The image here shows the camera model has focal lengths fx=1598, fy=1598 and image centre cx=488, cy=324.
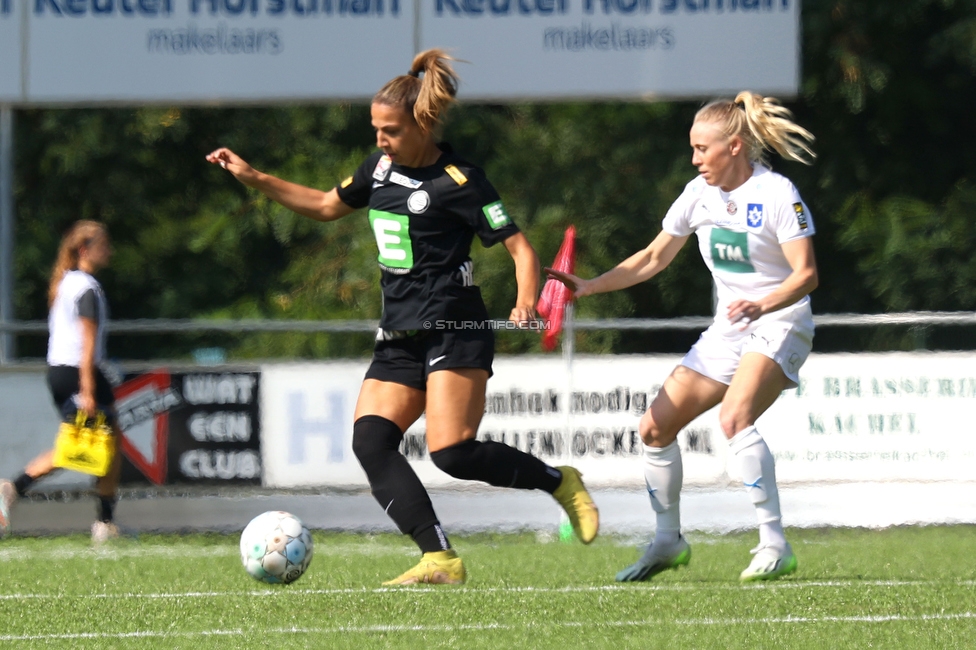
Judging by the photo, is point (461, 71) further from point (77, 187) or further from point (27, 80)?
point (77, 187)

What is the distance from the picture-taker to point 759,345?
20.3 feet

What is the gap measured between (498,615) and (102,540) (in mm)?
4386

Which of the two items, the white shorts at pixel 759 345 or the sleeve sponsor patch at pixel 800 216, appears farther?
the white shorts at pixel 759 345

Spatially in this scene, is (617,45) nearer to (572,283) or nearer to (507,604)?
(572,283)

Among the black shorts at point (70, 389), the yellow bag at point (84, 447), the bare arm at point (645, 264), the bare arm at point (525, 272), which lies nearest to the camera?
the bare arm at point (525, 272)

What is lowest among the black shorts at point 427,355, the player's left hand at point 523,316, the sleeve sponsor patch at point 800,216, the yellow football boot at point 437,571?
the yellow football boot at point 437,571

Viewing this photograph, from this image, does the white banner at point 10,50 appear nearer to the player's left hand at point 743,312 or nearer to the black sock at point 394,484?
the black sock at point 394,484

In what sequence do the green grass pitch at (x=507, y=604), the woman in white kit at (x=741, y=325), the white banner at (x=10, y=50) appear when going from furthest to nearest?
the white banner at (x=10, y=50) → the woman in white kit at (x=741, y=325) → the green grass pitch at (x=507, y=604)

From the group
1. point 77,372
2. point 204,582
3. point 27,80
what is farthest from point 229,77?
point 204,582

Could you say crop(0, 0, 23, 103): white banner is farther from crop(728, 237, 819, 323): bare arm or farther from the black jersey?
crop(728, 237, 819, 323): bare arm

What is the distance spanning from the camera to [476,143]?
708 inches

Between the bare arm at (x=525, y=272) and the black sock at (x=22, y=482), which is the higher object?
the bare arm at (x=525, y=272)

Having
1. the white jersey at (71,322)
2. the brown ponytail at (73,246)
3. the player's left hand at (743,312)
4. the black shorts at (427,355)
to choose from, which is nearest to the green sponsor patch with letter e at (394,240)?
the black shorts at (427,355)

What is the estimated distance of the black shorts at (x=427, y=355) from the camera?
5984mm
